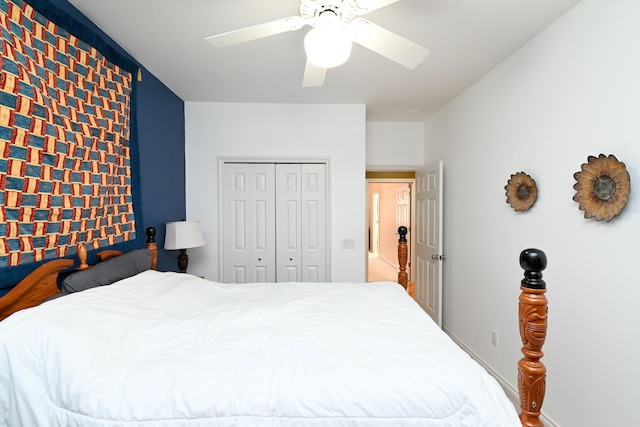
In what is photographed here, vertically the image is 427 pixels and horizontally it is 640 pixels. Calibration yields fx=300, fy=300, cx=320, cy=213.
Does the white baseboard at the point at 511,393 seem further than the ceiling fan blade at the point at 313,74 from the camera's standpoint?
Yes

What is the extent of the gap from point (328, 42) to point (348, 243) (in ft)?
7.96

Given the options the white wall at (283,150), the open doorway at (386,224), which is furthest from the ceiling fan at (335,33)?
the open doorway at (386,224)

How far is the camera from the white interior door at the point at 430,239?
3.30 m

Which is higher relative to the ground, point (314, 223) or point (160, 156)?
point (160, 156)

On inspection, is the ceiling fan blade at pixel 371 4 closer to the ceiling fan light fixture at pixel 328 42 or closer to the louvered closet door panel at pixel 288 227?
the ceiling fan light fixture at pixel 328 42

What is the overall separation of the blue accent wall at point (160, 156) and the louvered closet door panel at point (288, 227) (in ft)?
3.50

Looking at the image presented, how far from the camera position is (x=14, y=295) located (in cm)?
127

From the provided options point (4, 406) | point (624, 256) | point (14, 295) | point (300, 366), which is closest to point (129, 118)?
point (14, 295)

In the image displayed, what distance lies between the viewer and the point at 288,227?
3.50m

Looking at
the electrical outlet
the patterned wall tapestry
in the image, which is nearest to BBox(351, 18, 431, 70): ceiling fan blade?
the patterned wall tapestry

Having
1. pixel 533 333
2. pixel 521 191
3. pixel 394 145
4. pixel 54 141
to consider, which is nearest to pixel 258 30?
pixel 54 141

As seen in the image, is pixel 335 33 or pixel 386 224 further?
pixel 386 224

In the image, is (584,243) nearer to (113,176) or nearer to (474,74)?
(474,74)

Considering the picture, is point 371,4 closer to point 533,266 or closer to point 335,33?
point 335,33
